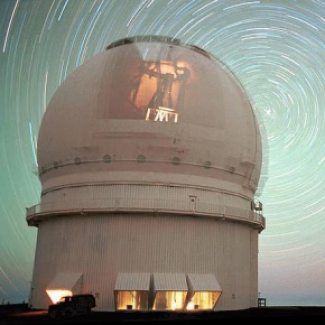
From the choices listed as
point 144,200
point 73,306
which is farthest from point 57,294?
point 144,200

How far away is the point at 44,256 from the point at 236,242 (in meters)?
10.7

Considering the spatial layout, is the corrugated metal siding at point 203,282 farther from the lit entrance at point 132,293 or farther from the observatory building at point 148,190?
the lit entrance at point 132,293

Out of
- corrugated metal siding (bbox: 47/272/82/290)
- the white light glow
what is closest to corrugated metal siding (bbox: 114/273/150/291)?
corrugated metal siding (bbox: 47/272/82/290)

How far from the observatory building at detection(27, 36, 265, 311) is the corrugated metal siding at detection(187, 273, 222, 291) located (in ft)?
0.20

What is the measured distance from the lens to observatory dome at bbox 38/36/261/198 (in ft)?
85.7

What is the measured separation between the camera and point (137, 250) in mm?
24844

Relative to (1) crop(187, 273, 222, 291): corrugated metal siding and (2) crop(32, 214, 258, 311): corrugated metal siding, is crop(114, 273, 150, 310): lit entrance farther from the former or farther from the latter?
(1) crop(187, 273, 222, 291): corrugated metal siding

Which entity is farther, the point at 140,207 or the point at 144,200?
the point at 144,200

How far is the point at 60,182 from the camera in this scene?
27547 mm

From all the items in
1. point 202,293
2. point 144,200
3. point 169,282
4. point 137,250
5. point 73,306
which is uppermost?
point 144,200

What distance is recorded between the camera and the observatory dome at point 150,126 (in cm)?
2611

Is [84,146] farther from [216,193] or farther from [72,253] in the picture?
[216,193]

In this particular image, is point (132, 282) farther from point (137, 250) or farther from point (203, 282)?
point (203, 282)

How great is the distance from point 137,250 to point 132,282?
1710mm
